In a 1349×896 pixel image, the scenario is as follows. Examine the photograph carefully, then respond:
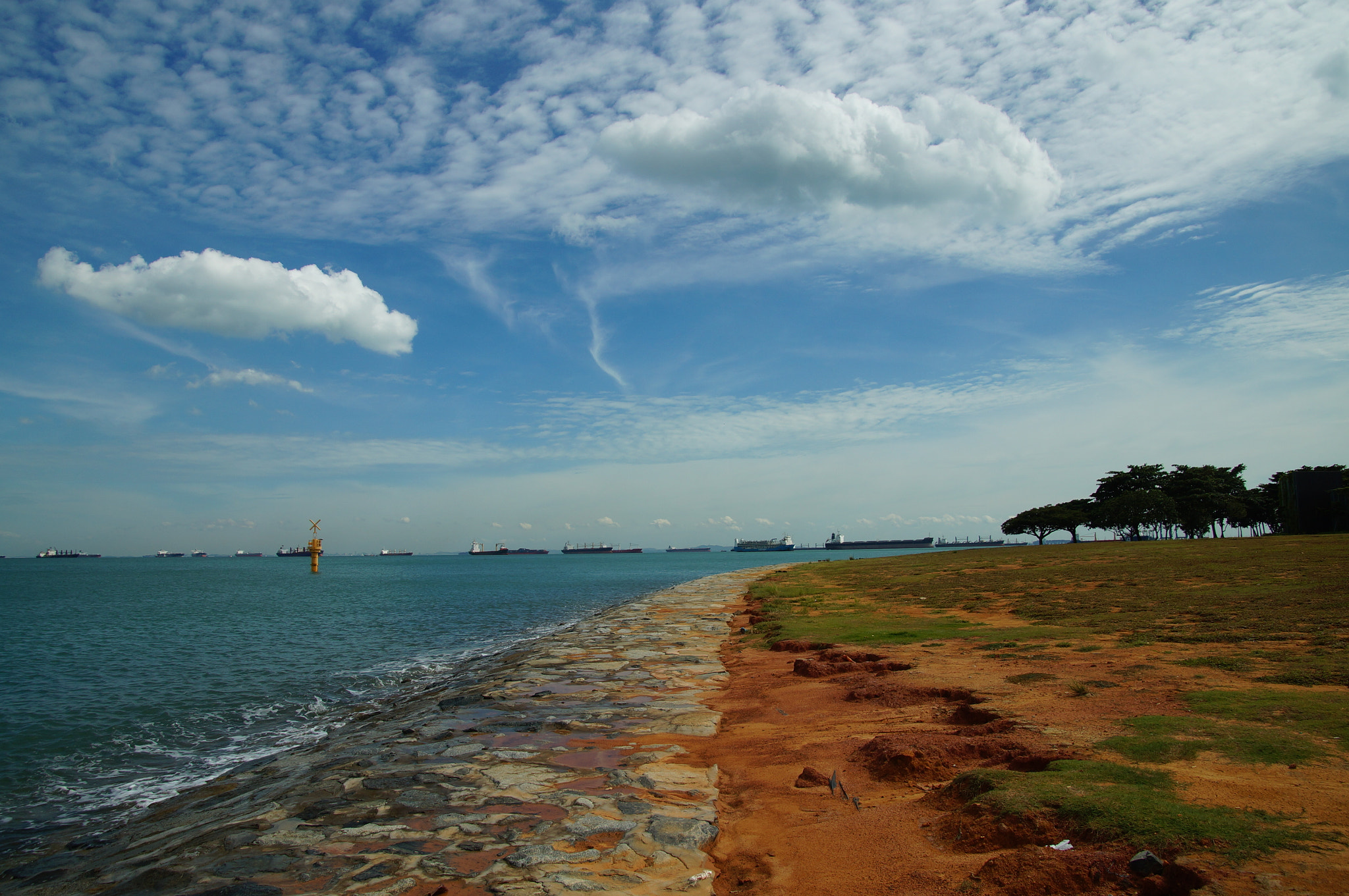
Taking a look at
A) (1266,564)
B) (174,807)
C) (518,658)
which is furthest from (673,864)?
(1266,564)

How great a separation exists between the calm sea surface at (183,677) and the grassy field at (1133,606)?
34.2 feet

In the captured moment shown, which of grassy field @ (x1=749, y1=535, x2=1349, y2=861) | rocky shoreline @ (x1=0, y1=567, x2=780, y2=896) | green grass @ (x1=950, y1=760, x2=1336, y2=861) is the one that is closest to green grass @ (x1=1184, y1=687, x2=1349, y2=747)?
grassy field @ (x1=749, y1=535, x2=1349, y2=861)

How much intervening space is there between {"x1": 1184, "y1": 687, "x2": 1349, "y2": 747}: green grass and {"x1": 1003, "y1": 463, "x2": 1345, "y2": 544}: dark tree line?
2520 inches

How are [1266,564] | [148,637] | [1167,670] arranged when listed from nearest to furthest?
[1167,670]
[1266,564]
[148,637]

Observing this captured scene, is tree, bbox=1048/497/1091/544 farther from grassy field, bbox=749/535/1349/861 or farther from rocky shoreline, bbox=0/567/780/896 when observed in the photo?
rocky shoreline, bbox=0/567/780/896

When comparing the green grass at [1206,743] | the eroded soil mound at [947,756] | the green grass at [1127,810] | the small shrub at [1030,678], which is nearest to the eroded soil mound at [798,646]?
the small shrub at [1030,678]

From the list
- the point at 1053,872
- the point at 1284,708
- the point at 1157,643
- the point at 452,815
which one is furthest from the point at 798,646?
the point at 1053,872

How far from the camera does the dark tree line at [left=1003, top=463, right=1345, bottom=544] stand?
63.1m

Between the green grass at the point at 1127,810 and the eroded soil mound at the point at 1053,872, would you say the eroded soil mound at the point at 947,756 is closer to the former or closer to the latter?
the green grass at the point at 1127,810

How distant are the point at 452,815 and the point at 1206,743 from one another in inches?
259

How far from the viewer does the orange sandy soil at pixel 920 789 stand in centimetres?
404

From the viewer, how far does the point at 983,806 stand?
16.4ft

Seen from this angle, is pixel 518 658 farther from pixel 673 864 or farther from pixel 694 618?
pixel 673 864

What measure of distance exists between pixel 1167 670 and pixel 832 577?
29.5 metres
